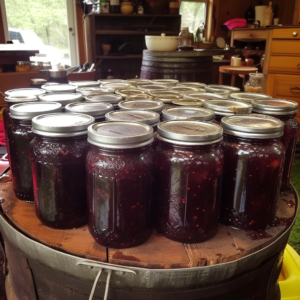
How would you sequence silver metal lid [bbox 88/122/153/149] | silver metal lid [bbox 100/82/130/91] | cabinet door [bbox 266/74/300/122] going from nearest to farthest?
silver metal lid [bbox 88/122/153/149], silver metal lid [bbox 100/82/130/91], cabinet door [bbox 266/74/300/122]

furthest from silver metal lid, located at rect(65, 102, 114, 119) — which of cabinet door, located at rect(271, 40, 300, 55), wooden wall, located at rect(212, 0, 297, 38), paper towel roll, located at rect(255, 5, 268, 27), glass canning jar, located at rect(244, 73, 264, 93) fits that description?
wooden wall, located at rect(212, 0, 297, 38)

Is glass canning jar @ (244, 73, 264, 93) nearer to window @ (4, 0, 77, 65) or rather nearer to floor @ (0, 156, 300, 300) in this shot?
floor @ (0, 156, 300, 300)

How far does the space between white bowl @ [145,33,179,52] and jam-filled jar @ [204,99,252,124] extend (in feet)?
4.49

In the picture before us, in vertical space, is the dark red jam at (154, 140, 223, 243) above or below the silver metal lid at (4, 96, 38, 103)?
below

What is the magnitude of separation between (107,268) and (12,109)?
453mm

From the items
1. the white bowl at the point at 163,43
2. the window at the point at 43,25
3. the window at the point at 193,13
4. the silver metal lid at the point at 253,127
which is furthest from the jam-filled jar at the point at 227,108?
the window at the point at 193,13

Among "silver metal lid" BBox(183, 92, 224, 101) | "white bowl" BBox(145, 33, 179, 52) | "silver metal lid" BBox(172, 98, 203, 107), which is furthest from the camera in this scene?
"white bowl" BBox(145, 33, 179, 52)

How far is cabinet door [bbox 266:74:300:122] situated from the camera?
10.5 ft

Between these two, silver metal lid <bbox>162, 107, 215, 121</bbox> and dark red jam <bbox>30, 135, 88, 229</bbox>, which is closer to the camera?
dark red jam <bbox>30, 135, 88, 229</bbox>

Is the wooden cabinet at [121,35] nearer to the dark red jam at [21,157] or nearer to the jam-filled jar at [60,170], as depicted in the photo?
the dark red jam at [21,157]

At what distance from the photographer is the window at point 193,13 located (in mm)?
5176

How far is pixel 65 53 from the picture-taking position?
4738 mm

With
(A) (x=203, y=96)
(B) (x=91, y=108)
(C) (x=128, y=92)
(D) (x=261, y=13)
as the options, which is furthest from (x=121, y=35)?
(B) (x=91, y=108)

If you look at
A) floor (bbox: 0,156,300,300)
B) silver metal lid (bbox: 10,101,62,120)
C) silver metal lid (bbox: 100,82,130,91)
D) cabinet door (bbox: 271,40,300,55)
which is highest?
cabinet door (bbox: 271,40,300,55)
